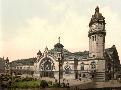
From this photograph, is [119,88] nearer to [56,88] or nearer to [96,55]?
[56,88]

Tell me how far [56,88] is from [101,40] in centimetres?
3373

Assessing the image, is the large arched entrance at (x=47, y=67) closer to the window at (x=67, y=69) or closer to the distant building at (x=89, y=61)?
the distant building at (x=89, y=61)

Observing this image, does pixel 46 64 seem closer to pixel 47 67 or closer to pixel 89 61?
pixel 47 67

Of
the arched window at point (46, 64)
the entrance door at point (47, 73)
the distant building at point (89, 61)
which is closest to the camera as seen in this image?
the distant building at point (89, 61)

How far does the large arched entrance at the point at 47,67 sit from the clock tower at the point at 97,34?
43.9 feet

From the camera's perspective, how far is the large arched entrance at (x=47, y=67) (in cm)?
8888

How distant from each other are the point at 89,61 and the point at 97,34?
25.0 ft

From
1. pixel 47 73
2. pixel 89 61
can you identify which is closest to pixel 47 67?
pixel 47 73

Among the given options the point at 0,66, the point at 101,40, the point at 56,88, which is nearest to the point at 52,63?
the point at 101,40

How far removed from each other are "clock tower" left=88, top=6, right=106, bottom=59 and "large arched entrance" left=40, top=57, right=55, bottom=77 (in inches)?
526

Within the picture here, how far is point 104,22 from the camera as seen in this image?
8044 cm

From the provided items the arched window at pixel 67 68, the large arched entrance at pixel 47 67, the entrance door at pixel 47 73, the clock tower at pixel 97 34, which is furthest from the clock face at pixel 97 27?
the entrance door at pixel 47 73

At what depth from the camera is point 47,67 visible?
9044 cm

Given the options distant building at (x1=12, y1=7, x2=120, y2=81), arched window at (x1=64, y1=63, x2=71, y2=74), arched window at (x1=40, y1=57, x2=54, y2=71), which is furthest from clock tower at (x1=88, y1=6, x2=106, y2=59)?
arched window at (x1=40, y1=57, x2=54, y2=71)
